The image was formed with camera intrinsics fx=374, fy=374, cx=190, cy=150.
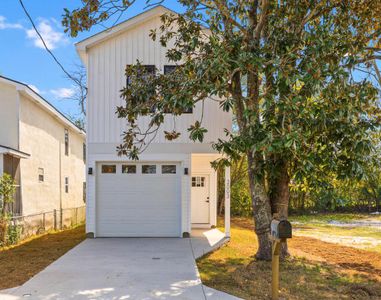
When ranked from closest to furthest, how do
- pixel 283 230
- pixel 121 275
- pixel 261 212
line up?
pixel 283 230
pixel 121 275
pixel 261 212

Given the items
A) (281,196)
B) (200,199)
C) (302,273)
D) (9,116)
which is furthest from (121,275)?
(9,116)

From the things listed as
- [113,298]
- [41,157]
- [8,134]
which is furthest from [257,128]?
[41,157]

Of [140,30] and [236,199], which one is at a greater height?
[140,30]

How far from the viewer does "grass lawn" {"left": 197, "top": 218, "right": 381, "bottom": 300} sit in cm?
606

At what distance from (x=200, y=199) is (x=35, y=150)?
20.8ft

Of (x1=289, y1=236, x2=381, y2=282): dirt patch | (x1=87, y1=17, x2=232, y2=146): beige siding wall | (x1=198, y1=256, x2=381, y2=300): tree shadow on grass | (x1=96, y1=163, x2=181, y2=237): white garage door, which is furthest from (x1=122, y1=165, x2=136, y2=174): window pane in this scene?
(x1=289, y1=236, x2=381, y2=282): dirt patch

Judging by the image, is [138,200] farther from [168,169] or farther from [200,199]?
[200,199]

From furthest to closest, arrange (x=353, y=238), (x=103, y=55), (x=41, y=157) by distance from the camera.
Result: (x=41, y=157) < (x=353, y=238) < (x=103, y=55)

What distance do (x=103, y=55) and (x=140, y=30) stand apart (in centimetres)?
139

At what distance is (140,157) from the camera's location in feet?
37.5

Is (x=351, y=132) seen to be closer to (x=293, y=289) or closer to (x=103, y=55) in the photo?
(x=293, y=289)

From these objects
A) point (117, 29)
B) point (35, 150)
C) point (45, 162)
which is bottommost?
point (45, 162)

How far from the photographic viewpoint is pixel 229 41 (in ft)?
23.7

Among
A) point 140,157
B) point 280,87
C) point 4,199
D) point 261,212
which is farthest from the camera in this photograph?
point 140,157
